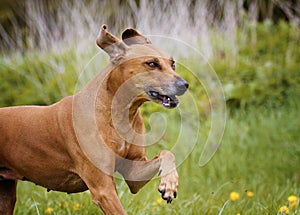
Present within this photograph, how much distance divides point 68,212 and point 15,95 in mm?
5863

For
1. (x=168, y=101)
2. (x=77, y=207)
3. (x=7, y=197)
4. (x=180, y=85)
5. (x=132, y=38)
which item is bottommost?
(x=77, y=207)

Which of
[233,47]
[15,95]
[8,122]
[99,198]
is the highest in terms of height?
[8,122]

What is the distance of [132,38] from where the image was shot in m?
3.75

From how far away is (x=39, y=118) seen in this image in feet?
12.4

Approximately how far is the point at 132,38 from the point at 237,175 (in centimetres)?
322

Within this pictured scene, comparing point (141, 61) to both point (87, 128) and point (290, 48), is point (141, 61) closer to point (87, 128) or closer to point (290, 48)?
point (87, 128)

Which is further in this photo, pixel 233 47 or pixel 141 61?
pixel 233 47

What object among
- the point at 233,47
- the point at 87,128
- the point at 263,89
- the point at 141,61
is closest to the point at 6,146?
the point at 87,128

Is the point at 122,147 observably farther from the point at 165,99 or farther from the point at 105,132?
the point at 165,99

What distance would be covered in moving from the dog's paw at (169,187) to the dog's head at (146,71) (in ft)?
1.45

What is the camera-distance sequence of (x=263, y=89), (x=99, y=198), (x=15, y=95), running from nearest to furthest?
(x=99, y=198) < (x=263, y=89) < (x=15, y=95)

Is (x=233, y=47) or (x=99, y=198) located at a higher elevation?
(x=99, y=198)

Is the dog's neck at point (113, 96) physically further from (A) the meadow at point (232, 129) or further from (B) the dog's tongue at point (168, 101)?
(A) the meadow at point (232, 129)

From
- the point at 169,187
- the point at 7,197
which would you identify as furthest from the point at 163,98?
the point at 7,197
